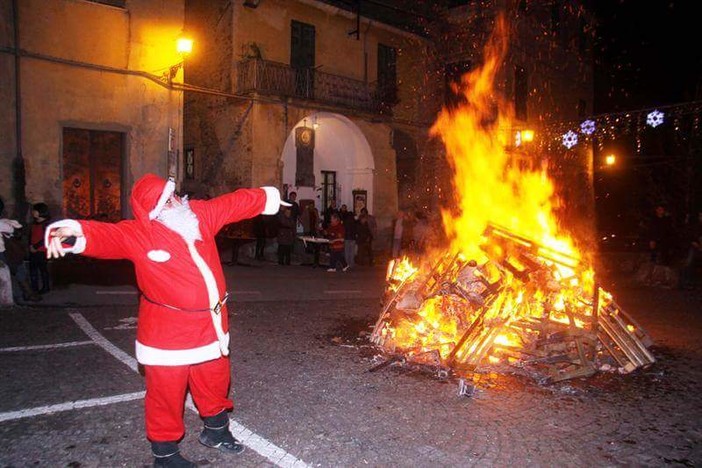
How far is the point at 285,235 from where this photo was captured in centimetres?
1530

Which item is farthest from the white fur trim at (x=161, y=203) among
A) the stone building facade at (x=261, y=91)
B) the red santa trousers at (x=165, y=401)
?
the stone building facade at (x=261, y=91)

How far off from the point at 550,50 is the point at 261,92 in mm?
16159

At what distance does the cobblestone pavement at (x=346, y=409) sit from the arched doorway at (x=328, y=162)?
1501 centimetres

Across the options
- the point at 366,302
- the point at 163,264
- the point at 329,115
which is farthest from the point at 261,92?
the point at 163,264

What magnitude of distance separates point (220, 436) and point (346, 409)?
1.24 m

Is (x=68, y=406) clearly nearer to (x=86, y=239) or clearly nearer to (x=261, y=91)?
(x=86, y=239)

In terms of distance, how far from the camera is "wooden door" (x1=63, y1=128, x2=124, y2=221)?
14.0m

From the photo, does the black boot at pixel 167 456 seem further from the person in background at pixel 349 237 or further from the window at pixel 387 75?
the window at pixel 387 75

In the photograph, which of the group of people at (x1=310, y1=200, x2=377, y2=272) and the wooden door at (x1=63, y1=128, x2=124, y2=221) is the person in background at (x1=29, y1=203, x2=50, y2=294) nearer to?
the wooden door at (x1=63, y1=128, x2=124, y2=221)

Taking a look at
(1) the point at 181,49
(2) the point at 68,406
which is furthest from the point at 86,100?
(2) the point at 68,406

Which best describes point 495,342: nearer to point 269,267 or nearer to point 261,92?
point 269,267

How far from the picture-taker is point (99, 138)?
14430 mm

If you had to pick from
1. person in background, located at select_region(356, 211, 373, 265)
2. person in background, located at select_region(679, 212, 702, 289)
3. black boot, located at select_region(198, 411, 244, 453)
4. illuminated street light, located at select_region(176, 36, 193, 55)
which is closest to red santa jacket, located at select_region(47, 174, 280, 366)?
black boot, located at select_region(198, 411, 244, 453)

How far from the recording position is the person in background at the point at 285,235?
49.6 feet
